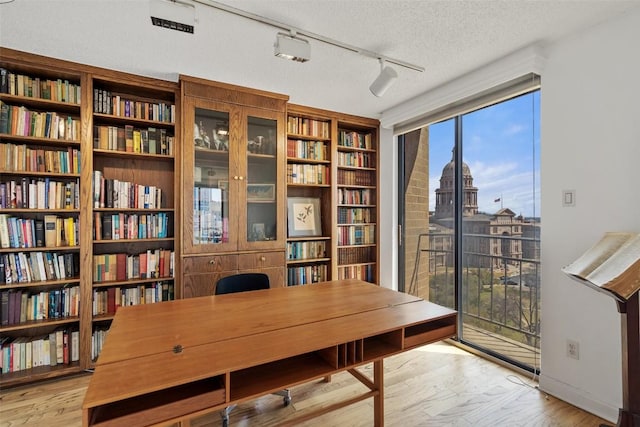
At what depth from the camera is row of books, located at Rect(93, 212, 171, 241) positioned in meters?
2.59

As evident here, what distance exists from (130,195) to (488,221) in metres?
3.37

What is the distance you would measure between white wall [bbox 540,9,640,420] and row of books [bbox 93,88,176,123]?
3136 millimetres

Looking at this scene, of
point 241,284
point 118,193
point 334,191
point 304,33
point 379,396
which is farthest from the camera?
point 334,191

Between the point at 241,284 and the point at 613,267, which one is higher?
the point at 613,267

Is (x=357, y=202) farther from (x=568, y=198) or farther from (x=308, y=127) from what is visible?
(x=568, y=198)

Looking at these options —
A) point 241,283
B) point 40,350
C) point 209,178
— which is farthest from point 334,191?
point 40,350

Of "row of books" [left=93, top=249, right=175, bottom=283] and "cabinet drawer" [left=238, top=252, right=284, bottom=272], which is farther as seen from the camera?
"cabinet drawer" [left=238, top=252, right=284, bottom=272]

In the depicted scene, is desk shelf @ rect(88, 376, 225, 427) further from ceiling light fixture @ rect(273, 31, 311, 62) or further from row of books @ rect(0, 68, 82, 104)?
row of books @ rect(0, 68, 82, 104)

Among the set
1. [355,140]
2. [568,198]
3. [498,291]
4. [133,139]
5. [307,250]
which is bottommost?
[498,291]

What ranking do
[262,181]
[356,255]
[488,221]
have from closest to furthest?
[488,221]
[262,181]
[356,255]

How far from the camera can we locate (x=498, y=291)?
118 inches

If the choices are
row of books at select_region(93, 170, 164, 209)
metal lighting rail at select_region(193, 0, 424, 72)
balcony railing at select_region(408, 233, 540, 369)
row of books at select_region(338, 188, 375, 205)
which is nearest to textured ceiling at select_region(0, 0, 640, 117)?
metal lighting rail at select_region(193, 0, 424, 72)

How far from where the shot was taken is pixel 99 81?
2566 millimetres

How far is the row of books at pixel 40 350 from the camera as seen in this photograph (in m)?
2.28
